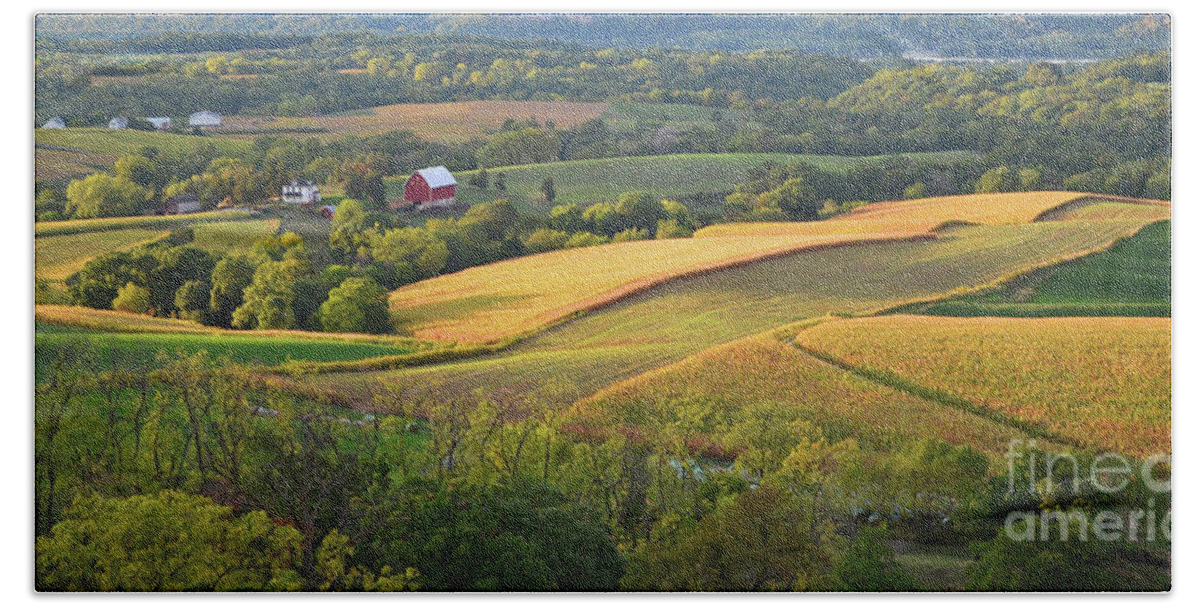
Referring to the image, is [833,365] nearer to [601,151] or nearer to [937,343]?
[937,343]

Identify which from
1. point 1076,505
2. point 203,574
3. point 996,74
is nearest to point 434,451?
point 203,574

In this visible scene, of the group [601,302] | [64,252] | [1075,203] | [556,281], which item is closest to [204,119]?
[64,252]

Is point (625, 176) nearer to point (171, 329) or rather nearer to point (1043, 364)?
point (1043, 364)

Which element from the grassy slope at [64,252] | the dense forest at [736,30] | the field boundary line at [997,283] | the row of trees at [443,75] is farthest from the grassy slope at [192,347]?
the field boundary line at [997,283]

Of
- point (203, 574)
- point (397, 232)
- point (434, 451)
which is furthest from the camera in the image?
point (397, 232)

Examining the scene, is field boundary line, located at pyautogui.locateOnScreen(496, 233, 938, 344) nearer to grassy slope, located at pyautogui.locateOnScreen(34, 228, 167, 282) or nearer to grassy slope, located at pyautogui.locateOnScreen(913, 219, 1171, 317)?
grassy slope, located at pyautogui.locateOnScreen(913, 219, 1171, 317)

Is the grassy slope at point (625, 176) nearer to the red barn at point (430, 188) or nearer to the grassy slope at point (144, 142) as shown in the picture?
the red barn at point (430, 188)
